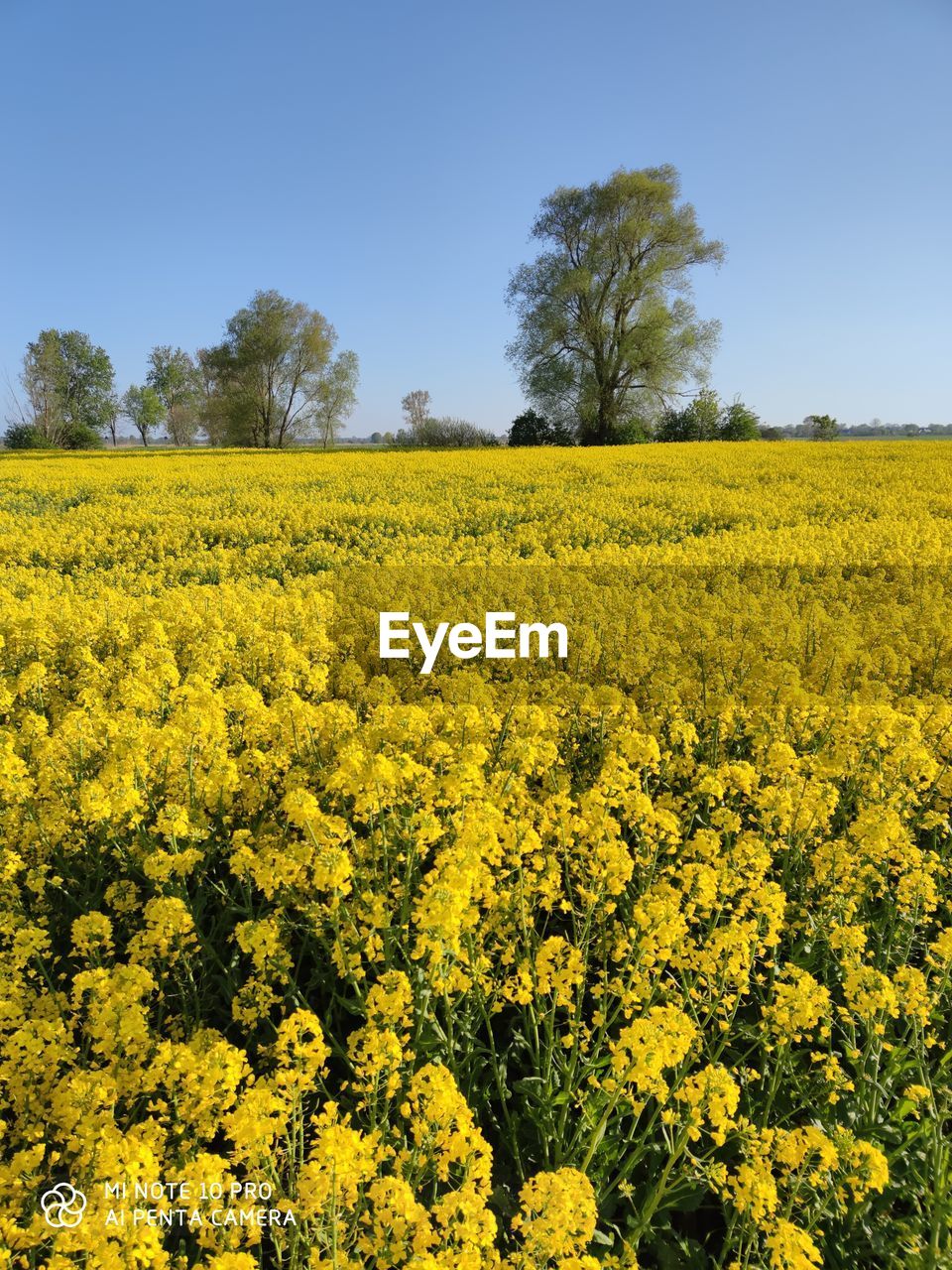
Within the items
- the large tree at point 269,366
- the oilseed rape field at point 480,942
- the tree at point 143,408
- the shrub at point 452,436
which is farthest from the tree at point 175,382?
the oilseed rape field at point 480,942

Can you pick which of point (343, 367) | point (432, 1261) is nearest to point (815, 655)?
point (432, 1261)

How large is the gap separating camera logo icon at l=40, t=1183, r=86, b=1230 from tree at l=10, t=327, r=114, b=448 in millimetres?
59497

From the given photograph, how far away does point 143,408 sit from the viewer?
73188mm

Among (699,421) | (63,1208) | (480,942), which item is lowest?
(63,1208)

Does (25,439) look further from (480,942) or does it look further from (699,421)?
(480,942)

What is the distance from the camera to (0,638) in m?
6.00

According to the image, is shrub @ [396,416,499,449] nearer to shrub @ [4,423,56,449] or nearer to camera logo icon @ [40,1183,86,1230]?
shrub @ [4,423,56,449]

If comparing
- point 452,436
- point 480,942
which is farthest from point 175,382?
point 480,942

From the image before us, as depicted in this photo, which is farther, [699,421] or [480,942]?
[699,421]

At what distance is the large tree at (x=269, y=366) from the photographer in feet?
177

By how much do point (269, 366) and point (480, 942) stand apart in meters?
59.5

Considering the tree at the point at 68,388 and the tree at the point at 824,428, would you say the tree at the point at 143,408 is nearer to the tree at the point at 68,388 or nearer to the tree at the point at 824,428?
the tree at the point at 68,388

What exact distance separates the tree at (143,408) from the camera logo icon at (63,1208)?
82367 mm

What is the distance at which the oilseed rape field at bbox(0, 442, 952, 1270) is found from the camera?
1.94 m
